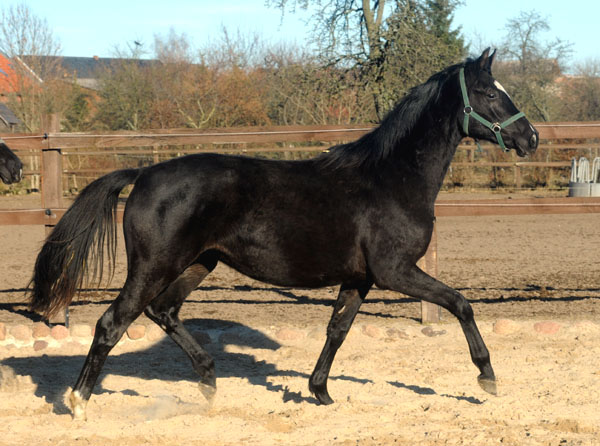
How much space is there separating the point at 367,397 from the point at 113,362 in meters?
2.05

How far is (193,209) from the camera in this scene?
3.87 meters

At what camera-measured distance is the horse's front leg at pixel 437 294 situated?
155 inches

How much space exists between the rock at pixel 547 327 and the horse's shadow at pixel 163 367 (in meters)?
1.92

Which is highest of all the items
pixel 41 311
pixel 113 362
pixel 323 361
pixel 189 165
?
pixel 189 165

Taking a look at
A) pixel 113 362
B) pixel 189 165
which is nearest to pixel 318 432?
pixel 189 165

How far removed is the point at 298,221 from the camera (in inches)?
156

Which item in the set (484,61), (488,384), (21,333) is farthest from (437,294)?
(21,333)

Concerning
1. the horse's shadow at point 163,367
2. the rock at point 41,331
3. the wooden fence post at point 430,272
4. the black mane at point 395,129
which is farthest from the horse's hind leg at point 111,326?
the wooden fence post at point 430,272

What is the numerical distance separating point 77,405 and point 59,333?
2.10m

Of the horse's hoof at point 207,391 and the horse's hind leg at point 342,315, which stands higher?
→ the horse's hind leg at point 342,315

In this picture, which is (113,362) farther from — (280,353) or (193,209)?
(193,209)

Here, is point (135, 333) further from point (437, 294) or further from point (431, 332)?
point (437, 294)

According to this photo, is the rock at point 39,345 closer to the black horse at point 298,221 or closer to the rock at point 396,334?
the black horse at point 298,221

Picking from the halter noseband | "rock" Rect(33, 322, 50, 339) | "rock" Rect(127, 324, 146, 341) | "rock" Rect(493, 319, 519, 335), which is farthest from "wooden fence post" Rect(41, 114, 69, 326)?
"rock" Rect(493, 319, 519, 335)
